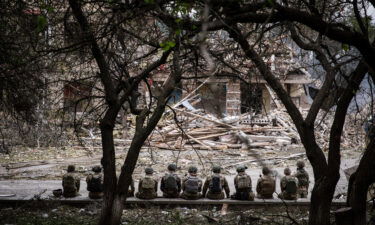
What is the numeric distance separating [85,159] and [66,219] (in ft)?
33.8

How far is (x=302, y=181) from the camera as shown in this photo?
12.2 metres

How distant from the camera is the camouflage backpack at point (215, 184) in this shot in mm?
11883

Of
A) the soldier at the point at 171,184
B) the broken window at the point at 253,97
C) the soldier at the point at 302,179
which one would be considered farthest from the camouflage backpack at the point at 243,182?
the broken window at the point at 253,97

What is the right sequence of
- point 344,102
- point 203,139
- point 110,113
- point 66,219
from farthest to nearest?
point 203,139, point 66,219, point 110,113, point 344,102

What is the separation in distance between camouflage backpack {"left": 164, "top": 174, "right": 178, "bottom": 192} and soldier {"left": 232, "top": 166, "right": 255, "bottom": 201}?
60.5 inches

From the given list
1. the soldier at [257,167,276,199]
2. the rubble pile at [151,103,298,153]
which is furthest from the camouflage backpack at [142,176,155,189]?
the rubble pile at [151,103,298,153]

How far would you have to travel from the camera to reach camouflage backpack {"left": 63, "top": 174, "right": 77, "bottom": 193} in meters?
11.9

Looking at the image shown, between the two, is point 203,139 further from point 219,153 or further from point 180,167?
point 180,167

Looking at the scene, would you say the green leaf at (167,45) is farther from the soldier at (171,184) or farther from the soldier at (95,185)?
the soldier at (95,185)

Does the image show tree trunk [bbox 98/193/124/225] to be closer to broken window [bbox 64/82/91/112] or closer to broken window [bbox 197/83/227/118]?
broken window [bbox 64/82/91/112]

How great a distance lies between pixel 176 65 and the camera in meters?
7.50

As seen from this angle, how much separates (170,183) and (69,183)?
250 cm

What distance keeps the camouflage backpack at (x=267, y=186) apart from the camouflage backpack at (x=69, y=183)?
4.69 m

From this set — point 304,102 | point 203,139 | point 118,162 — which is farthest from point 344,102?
point 304,102
